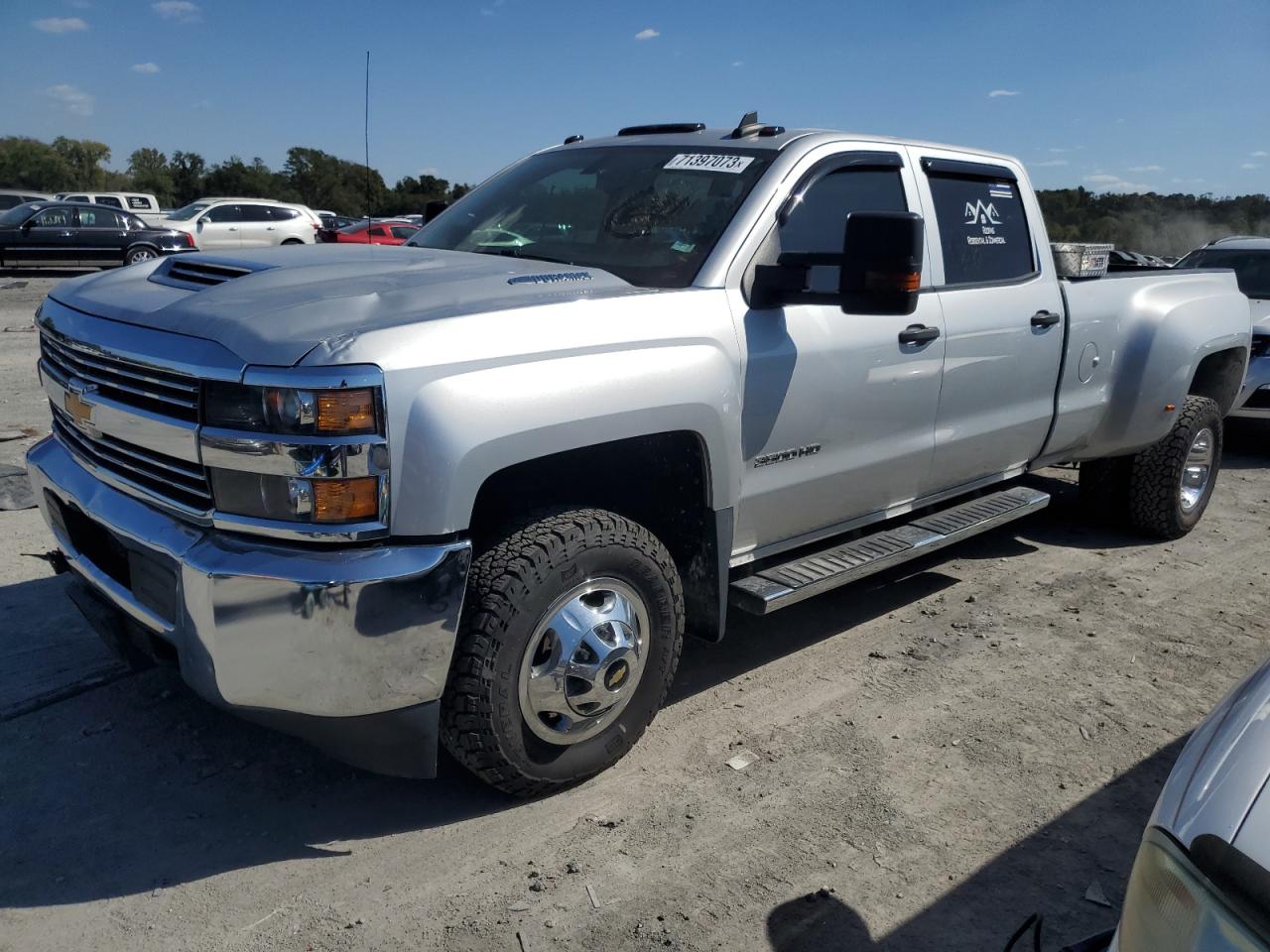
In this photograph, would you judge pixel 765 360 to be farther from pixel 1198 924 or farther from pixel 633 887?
pixel 1198 924

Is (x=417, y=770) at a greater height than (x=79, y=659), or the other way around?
(x=417, y=770)

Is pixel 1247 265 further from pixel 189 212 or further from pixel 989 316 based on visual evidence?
pixel 189 212

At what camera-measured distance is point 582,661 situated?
301 cm

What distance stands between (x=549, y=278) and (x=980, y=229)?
2.30 m

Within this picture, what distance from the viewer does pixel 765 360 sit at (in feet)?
11.2

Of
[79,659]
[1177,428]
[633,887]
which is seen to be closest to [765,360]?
[633,887]

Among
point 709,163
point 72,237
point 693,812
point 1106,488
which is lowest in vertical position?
point 693,812

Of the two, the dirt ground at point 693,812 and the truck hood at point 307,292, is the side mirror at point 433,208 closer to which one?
the truck hood at point 307,292

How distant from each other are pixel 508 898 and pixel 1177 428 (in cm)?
469

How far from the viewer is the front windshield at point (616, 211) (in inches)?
139

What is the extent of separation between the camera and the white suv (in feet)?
79.2

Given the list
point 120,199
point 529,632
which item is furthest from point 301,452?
point 120,199

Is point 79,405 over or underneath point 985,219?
underneath

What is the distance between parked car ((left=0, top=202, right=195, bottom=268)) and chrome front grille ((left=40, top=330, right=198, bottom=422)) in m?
19.8
